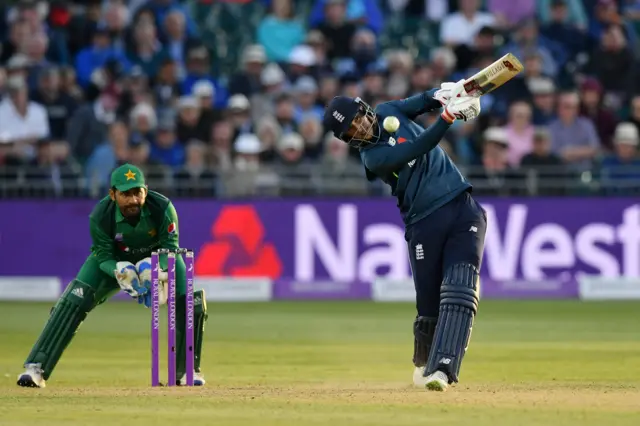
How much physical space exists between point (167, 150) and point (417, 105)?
9.56 metres

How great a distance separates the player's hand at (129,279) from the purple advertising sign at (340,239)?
836cm

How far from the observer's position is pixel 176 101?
20.0 meters

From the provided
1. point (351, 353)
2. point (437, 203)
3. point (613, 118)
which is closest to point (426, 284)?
point (437, 203)

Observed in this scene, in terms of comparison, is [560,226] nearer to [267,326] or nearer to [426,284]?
[267,326]

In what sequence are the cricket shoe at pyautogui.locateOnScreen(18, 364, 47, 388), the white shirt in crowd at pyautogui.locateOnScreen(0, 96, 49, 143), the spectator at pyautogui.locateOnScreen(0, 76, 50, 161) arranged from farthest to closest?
the white shirt in crowd at pyautogui.locateOnScreen(0, 96, 49, 143)
the spectator at pyautogui.locateOnScreen(0, 76, 50, 161)
the cricket shoe at pyautogui.locateOnScreen(18, 364, 47, 388)

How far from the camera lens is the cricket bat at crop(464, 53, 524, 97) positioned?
30.3ft

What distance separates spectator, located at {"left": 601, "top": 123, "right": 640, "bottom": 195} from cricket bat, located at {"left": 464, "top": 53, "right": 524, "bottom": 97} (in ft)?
31.1

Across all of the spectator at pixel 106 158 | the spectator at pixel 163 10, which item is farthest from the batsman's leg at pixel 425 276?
the spectator at pixel 163 10

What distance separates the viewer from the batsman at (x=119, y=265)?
10289mm

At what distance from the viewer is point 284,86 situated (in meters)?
20.3

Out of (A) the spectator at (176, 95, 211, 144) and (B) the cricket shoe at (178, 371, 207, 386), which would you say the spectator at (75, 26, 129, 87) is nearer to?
(A) the spectator at (176, 95, 211, 144)

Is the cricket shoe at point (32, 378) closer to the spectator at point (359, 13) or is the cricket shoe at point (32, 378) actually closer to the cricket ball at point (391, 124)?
the cricket ball at point (391, 124)

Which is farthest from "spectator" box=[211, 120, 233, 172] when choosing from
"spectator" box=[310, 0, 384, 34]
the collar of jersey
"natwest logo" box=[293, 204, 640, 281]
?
the collar of jersey

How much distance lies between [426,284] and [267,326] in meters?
6.08
